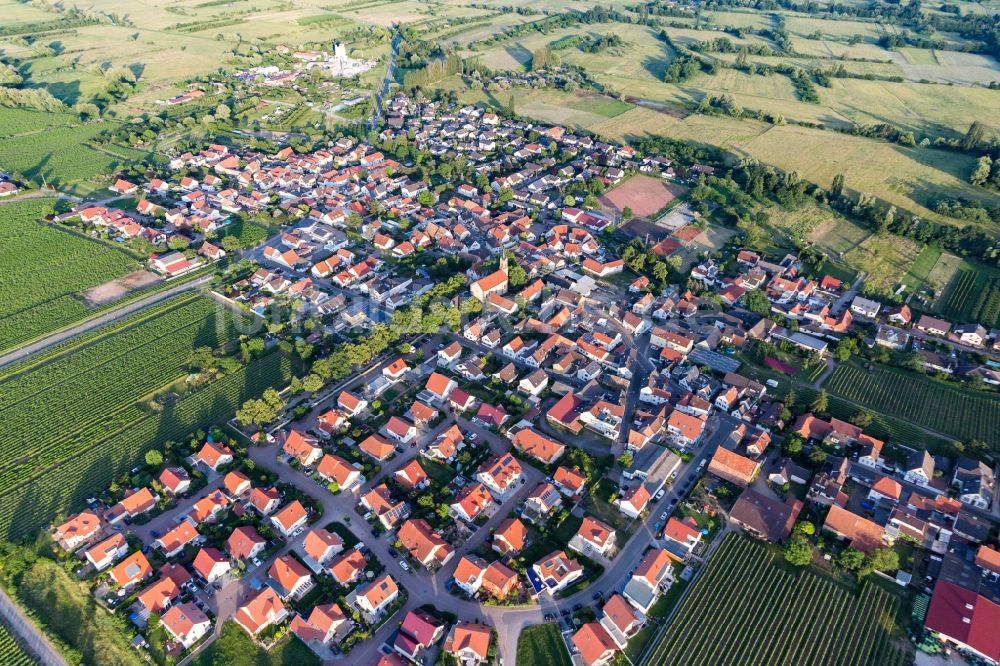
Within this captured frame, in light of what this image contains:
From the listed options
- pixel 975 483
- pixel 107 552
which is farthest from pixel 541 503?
pixel 975 483

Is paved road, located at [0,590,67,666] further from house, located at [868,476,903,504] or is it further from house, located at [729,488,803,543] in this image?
house, located at [868,476,903,504]

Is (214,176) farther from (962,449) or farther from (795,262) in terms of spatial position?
(962,449)

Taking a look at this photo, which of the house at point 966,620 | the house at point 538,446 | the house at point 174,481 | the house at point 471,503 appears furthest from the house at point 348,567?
the house at point 966,620

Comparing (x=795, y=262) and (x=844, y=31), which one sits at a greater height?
(x=844, y=31)

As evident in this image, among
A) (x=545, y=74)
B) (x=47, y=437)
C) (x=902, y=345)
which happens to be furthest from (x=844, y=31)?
(x=47, y=437)

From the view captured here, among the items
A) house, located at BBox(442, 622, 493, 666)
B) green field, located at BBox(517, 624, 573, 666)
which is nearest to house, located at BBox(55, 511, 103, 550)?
house, located at BBox(442, 622, 493, 666)

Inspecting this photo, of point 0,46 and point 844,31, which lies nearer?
point 0,46
